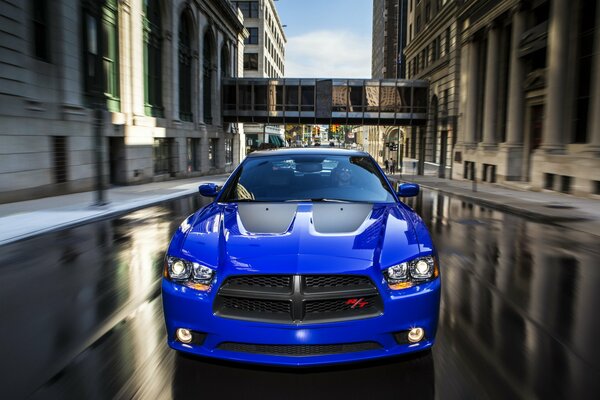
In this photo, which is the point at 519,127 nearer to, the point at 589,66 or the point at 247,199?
the point at 589,66

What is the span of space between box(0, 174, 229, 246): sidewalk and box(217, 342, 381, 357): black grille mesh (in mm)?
7456

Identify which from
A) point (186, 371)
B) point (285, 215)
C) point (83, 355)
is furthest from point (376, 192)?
point (83, 355)

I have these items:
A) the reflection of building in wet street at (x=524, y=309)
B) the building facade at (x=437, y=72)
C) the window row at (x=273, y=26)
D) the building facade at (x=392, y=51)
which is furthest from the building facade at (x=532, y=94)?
the window row at (x=273, y=26)

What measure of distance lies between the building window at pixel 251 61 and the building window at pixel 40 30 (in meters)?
60.5

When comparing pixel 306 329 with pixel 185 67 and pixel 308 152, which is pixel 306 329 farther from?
pixel 185 67

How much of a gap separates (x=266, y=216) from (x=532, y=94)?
80.9 feet

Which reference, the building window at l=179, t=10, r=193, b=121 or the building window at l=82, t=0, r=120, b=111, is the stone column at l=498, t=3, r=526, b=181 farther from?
the building window at l=179, t=10, r=193, b=121

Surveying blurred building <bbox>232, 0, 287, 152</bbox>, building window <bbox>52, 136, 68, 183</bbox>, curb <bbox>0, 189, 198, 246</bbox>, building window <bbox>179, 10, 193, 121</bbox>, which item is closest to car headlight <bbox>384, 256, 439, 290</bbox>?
curb <bbox>0, 189, 198, 246</bbox>

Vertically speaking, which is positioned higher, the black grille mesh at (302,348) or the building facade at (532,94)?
the building facade at (532,94)

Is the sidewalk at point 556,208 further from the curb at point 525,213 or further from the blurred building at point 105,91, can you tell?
the blurred building at point 105,91

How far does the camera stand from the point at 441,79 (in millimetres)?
40312

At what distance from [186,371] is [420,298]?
5.43 feet

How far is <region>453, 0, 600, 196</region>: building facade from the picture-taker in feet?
63.7

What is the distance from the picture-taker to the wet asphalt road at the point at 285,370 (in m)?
3.21
